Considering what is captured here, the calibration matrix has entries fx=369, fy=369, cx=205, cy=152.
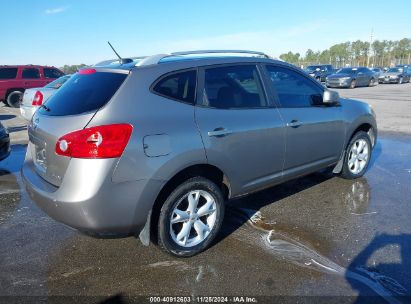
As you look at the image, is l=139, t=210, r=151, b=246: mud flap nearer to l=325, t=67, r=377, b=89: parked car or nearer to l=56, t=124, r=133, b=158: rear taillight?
l=56, t=124, r=133, b=158: rear taillight

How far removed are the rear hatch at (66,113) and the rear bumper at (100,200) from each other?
141 mm

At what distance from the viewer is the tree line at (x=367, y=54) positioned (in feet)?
271

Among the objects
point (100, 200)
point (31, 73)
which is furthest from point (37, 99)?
point (31, 73)

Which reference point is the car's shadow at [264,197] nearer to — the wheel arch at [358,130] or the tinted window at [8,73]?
the wheel arch at [358,130]

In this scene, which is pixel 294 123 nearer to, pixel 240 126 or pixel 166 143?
pixel 240 126

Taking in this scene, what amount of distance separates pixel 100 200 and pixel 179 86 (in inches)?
47.5

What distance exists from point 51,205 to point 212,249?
1521 millimetres

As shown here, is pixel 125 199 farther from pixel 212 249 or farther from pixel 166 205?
pixel 212 249

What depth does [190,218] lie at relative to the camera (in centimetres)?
335

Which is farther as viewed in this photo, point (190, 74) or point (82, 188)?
point (190, 74)

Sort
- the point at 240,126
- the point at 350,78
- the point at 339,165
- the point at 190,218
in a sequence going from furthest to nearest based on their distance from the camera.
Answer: the point at 350,78, the point at 339,165, the point at 240,126, the point at 190,218

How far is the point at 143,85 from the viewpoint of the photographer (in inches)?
120

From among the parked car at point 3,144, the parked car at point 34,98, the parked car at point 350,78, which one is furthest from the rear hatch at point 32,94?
the parked car at point 350,78

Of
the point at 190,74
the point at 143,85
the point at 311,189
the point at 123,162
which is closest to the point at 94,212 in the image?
the point at 123,162
